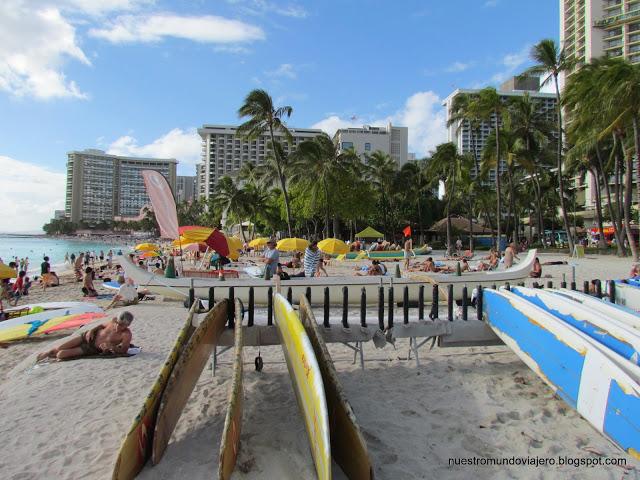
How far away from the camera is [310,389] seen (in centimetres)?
301

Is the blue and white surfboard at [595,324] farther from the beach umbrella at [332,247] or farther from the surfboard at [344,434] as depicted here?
the beach umbrella at [332,247]

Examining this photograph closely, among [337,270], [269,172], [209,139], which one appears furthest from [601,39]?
[209,139]

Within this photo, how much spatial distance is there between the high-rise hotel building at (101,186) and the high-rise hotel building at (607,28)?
124m

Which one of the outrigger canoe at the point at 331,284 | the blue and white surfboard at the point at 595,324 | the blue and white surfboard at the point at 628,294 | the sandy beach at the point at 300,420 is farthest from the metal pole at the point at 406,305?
the blue and white surfboard at the point at 628,294

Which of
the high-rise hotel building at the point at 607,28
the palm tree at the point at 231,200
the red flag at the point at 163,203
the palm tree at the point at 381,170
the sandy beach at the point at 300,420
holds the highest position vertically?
the high-rise hotel building at the point at 607,28

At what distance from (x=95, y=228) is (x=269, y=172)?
401ft

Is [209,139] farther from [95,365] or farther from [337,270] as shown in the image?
[95,365]

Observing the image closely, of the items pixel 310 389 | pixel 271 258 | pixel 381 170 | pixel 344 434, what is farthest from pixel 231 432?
pixel 381 170

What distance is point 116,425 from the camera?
154 inches

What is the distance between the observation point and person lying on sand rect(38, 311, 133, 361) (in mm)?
5746

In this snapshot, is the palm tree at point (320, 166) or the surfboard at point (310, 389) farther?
the palm tree at point (320, 166)

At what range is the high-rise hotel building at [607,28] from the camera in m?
75.1

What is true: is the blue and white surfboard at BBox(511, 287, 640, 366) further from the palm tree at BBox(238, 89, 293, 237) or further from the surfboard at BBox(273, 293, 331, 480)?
the palm tree at BBox(238, 89, 293, 237)

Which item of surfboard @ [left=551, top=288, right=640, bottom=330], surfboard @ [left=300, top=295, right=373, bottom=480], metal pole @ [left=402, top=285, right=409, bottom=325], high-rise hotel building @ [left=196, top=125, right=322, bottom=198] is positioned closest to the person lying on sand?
surfboard @ [left=300, top=295, right=373, bottom=480]
